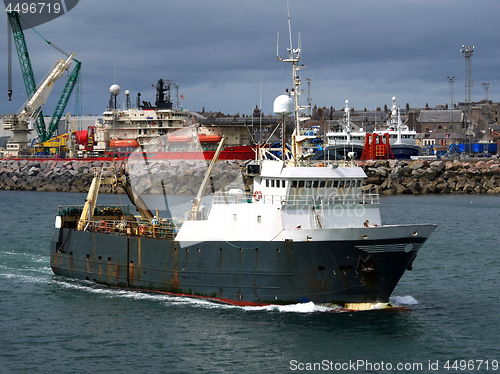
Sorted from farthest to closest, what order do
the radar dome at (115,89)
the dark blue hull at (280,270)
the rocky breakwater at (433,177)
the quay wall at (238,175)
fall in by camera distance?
the radar dome at (115,89)
the rocky breakwater at (433,177)
the quay wall at (238,175)
the dark blue hull at (280,270)

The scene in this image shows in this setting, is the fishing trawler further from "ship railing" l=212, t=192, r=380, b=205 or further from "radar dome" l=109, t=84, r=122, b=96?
"radar dome" l=109, t=84, r=122, b=96

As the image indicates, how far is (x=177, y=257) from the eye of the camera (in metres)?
23.8

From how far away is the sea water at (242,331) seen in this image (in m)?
17.8

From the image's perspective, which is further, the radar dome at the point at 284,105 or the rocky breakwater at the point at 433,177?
the rocky breakwater at the point at 433,177

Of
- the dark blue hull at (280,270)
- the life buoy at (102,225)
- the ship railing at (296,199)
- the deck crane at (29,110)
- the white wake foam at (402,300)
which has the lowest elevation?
the white wake foam at (402,300)

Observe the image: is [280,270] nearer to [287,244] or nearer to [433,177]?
[287,244]

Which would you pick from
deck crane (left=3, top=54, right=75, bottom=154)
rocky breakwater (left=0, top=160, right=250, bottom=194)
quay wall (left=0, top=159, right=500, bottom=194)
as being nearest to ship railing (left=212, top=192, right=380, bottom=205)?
rocky breakwater (left=0, top=160, right=250, bottom=194)

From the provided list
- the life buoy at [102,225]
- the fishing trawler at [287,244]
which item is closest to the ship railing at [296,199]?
the fishing trawler at [287,244]

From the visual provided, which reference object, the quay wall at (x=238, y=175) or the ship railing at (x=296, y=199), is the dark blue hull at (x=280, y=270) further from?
the quay wall at (x=238, y=175)

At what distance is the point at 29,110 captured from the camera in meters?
94.1

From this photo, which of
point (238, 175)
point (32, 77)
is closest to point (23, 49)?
point (32, 77)

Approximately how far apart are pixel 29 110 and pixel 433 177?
60.4 metres

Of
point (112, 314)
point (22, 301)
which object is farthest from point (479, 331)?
point (22, 301)

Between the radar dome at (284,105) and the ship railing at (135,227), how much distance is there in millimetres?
6450
